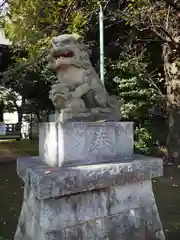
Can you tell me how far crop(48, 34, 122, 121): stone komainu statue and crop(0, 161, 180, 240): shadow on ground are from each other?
1.78 meters

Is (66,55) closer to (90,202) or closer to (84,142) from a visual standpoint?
(84,142)

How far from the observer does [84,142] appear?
2.47 meters

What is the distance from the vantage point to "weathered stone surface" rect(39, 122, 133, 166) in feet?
7.83

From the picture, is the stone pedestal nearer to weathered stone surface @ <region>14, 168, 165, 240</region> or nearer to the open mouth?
weathered stone surface @ <region>14, 168, 165, 240</region>

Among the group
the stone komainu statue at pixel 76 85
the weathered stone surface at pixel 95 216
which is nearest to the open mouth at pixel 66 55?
the stone komainu statue at pixel 76 85

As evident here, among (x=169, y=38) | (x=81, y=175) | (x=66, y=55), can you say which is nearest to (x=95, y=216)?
(x=81, y=175)

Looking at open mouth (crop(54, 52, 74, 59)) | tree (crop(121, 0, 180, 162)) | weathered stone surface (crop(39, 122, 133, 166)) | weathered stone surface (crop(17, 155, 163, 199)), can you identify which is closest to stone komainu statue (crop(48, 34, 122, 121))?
open mouth (crop(54, 52, 74, 59))

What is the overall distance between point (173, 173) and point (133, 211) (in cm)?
467

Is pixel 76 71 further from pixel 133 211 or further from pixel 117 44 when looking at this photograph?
pixel 117 44

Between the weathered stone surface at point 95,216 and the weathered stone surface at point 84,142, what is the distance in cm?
29

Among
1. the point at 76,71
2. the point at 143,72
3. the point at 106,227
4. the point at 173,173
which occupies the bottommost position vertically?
the point at 173,173

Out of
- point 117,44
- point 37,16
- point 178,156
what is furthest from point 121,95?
point 37,16

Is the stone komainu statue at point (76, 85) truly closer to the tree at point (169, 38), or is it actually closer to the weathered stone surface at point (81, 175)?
the weathered stone surface at point (81, 175)

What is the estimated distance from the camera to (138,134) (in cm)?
897
